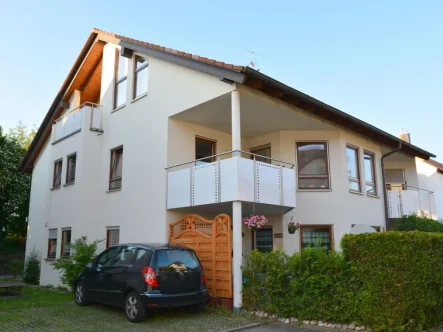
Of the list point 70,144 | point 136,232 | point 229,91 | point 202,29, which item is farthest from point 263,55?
point 70,144

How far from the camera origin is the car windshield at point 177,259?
8648 mm

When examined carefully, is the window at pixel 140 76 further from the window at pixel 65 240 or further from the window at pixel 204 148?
the window at pixel 65 240

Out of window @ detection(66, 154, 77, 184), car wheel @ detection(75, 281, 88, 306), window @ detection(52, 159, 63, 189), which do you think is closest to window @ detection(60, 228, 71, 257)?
window @ detection(66, 154, 77, 184)

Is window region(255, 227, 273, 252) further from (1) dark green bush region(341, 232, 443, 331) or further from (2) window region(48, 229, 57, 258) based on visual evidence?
(2) window region(48, 229, 57, 258)

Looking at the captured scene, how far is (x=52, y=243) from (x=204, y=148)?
8.57m

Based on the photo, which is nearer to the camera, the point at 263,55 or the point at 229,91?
the point at 229,91

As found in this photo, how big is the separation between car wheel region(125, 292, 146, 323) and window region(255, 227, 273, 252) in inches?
233

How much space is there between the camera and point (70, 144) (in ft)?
55.8

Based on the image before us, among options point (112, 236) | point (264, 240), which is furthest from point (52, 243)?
point (264, 240)

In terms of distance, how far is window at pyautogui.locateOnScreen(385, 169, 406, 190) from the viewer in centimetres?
1922

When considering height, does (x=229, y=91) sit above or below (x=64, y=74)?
below

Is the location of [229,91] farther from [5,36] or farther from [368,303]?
[5,36]

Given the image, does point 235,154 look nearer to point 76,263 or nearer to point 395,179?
point 76,263

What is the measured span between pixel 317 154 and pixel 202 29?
571 centimetres
